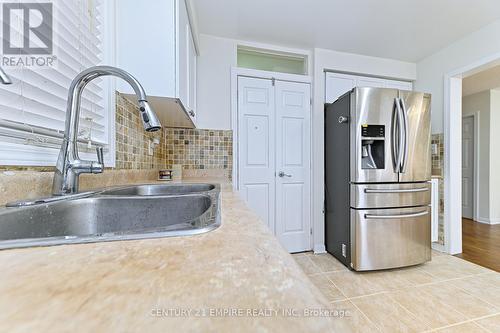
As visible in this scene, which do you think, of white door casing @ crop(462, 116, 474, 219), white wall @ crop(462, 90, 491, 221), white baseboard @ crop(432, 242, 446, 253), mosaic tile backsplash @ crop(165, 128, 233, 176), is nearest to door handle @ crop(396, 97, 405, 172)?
white baseboard @ crop(432, 242, 446, 253)

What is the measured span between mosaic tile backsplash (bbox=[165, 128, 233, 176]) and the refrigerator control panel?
1.25 metres

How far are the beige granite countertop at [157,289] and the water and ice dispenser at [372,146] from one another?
6.21 feet

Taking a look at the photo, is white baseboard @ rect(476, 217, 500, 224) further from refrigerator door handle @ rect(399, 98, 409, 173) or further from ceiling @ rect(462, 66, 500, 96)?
refrigerator door handle @ rect(399, 98, 409, 173)

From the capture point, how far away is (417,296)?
157 centimetres

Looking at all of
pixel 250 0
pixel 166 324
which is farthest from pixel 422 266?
pixel 250 0

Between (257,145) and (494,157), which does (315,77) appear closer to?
(257,145)

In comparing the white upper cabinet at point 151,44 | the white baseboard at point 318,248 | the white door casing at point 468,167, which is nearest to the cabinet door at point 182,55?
the white upper cabinet at point 151,44

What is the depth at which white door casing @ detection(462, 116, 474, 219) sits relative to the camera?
3836 mm

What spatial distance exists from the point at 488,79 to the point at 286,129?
3.21 meters

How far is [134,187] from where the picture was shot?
1.05 metres

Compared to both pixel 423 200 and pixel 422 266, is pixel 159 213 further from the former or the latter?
pixel 422 266

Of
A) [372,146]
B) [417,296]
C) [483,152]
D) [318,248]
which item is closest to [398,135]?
[372,146]

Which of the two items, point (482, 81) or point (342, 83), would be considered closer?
point (342, 83)

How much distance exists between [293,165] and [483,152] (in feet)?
11.9
